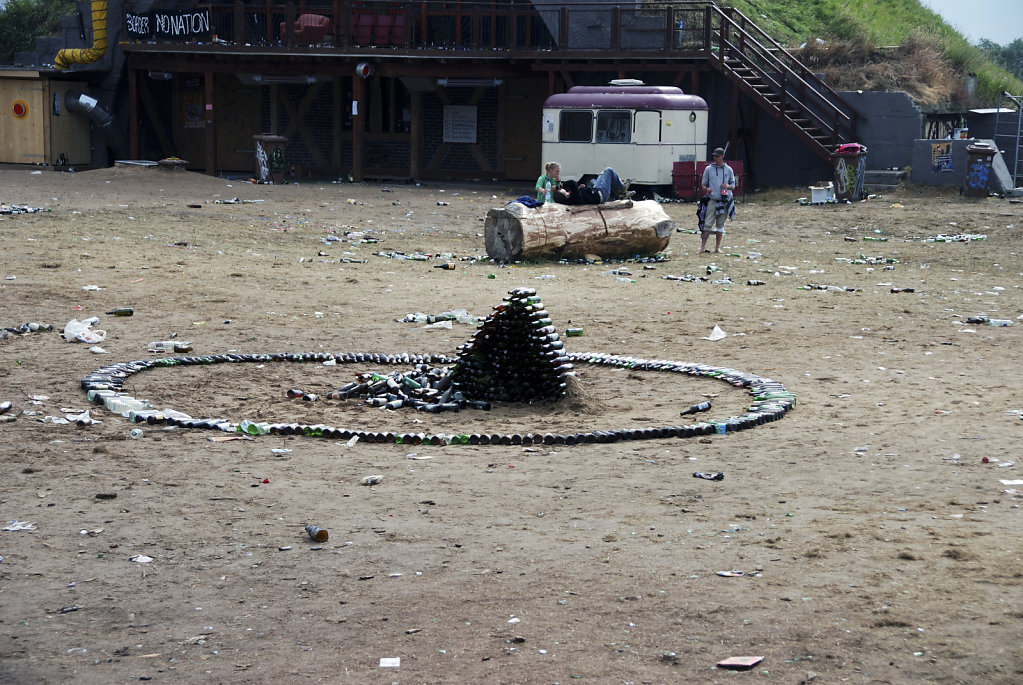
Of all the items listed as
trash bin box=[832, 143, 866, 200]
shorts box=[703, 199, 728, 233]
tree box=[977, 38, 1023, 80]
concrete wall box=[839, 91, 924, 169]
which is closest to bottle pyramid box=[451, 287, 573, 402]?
shorts box=[703, 199, 728, 233]

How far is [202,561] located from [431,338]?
6259 millimetres

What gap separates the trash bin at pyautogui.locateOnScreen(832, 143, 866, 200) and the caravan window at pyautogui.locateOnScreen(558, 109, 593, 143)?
17.5ft

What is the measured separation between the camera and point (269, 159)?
29.5 metres

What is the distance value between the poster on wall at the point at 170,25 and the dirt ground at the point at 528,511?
17355mm

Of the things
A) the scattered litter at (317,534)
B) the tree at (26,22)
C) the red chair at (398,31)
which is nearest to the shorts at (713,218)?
the scattered litter at (317,534)

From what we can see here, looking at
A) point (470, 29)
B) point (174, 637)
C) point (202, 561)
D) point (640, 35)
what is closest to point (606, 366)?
point (202, 561)

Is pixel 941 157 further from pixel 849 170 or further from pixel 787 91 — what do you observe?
pixel 787 91

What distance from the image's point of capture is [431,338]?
38.1 ft

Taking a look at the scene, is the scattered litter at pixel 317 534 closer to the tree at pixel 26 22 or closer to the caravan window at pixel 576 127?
the caravan window at pixel 576 127

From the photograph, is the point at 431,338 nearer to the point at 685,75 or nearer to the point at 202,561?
the point at 202,561

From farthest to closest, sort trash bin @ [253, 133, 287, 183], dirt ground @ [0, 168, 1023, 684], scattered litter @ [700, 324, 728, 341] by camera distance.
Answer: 1. trash bin @ [253, 133, 287, 183]
2. scattered litter @ [700, 324, 728, 341]
3. dirt ground @ [0, 168, 1023, 684]

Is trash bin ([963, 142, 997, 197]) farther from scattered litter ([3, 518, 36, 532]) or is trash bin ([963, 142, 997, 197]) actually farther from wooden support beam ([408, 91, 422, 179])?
scattered litter ([3, 518, 36, 532])

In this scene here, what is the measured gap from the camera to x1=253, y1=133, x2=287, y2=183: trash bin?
29391 millimetres

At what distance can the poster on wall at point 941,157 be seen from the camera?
27.1 m
